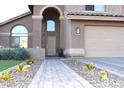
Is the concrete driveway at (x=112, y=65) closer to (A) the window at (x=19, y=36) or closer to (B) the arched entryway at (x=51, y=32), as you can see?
(B) the arched entryway at (x=51, y=32)

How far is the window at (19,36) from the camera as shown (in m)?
36.5

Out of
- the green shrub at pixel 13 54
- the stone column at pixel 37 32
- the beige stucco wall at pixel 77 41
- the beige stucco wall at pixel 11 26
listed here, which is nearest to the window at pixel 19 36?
the beige stucco wall at pixel 11 26

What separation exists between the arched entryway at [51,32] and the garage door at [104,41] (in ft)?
29.2

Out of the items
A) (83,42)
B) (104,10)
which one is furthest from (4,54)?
(104,10)

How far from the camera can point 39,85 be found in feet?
29.6

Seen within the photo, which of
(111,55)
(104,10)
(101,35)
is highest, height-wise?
(104,10)

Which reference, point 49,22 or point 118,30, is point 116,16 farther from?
point 49,22

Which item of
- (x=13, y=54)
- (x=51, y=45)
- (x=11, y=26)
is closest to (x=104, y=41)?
(x=13, y=54)

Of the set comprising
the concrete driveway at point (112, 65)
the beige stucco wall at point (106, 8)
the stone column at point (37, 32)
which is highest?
the beige stucco wall at point (106, 8)

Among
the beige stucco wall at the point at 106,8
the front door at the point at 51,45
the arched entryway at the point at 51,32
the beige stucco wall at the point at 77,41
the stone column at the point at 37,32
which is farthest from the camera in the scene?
the front door at the point at 51,45

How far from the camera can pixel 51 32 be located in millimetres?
35625

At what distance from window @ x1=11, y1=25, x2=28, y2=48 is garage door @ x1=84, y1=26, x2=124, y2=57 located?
11.8 m

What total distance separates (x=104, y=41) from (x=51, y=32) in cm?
994

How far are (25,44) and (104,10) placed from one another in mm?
11666
